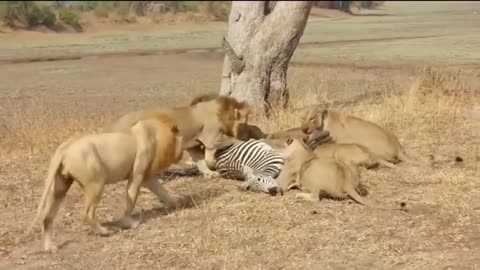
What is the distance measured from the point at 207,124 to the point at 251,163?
718mm

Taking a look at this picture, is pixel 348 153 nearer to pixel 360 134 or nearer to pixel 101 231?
pixel 360 134

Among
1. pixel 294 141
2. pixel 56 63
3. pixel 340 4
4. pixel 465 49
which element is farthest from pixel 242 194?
pixel 340 4

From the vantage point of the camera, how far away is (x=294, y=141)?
27.2 feet

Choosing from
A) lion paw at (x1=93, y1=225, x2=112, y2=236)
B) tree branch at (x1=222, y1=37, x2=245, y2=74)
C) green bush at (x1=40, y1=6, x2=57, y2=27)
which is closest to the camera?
lion paw at (x1=93, y1=225, x2=112, y2=236)

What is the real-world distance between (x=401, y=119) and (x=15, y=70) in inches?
386

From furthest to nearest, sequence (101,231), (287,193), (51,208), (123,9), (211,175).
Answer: (123,9)
(211,175)
(287,193)
(101,231)
(51,208)

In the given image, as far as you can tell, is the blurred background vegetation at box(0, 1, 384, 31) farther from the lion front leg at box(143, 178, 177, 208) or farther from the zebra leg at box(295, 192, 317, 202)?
the zebra leg at box(295, 192, 317, 202)

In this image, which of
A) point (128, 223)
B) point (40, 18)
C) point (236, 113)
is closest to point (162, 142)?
point (128, 223)

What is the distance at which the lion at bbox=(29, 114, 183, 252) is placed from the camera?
622 centimetres

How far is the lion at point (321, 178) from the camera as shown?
721 cm

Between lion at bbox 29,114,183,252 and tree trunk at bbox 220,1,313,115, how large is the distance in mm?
4041

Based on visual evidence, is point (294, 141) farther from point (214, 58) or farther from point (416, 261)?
point (214, 58)

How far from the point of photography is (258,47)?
36.5ft

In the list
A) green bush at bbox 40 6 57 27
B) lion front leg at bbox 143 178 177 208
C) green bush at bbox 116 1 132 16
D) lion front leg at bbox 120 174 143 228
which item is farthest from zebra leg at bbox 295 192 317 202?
green bush at bbox 116 1 132 16
